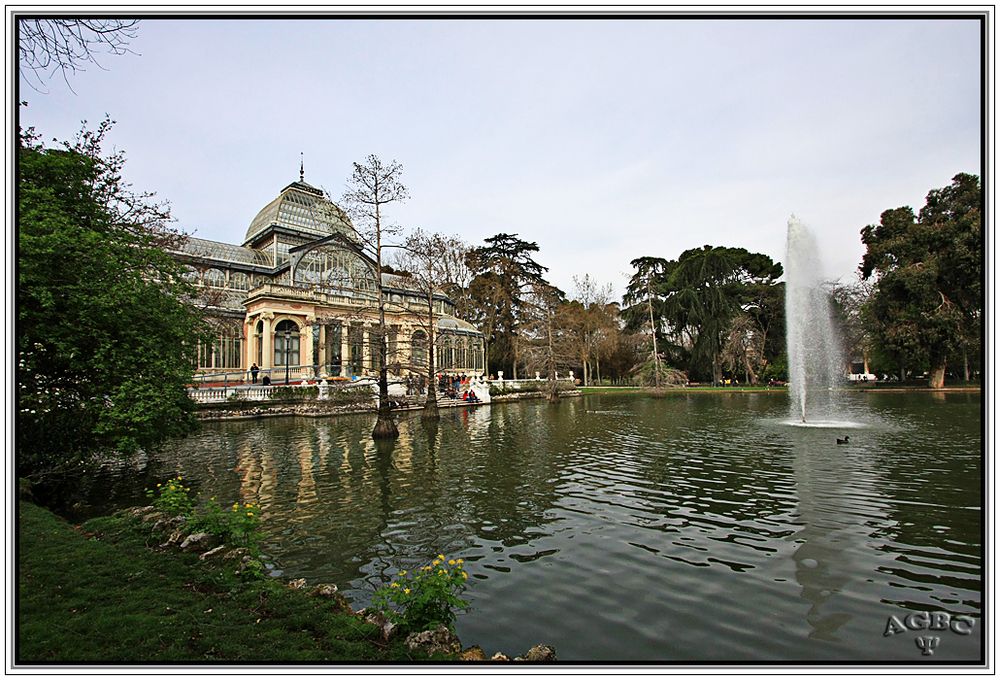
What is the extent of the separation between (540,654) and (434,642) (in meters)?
0.81

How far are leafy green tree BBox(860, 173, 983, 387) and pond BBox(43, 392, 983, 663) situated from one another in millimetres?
23578

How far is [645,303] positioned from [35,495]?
50.1m

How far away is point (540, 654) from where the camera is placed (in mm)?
3588

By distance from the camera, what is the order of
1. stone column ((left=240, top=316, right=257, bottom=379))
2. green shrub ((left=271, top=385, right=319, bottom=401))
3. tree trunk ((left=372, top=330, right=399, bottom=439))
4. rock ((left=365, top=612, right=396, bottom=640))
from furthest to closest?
1. stone column ((left=240, top=316, right=257, bottom=379))
2. green shrub ((left=271, top=385, right=319, bottom=401))
3. tree trunk ((left=372, top=330, right=399, bottom=439))
4. rock ((left=365, top=612, right=396, bottom=640))

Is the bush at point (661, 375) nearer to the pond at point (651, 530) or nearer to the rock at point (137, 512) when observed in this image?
the pond at point (651, 530)

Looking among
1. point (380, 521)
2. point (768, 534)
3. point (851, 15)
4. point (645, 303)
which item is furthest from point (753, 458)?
point (645, 303)

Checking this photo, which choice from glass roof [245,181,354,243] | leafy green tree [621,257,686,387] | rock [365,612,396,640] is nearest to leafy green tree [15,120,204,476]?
rock [365,612,396,640]

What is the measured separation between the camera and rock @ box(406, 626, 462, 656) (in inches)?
140

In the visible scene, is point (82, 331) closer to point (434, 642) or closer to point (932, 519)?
point (434, 642)

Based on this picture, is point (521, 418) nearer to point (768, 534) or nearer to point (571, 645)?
point (768, 534)

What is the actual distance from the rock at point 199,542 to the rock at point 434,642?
12.0ft

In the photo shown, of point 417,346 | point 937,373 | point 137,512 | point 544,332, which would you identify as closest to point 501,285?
point 544,332

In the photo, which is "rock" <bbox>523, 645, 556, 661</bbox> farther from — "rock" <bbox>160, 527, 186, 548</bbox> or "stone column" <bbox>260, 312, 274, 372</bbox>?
"stone column" <bbox>260, 312, 274, 372</bbox>

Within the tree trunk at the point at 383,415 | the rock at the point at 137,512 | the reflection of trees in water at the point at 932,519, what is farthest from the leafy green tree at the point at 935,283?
the rock at the point at 137,512
